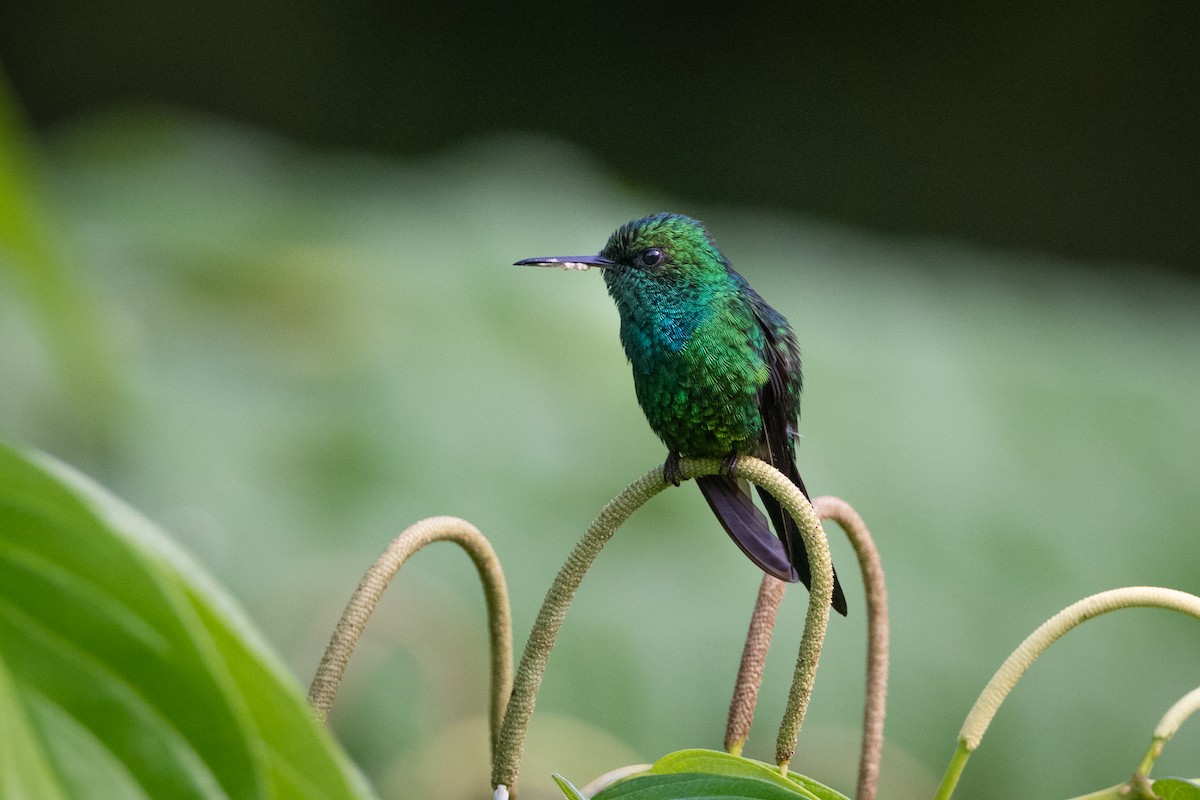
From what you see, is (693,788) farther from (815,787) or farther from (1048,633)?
(1048,633)

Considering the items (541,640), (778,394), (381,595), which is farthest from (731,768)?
(778,394)

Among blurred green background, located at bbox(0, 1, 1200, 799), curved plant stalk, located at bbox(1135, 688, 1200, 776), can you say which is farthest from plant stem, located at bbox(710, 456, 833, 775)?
blurred green background, located at bbox(0, 1, 1200, 799)

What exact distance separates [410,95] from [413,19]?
0.33m

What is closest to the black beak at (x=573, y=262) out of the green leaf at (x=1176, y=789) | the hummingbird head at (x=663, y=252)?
the hummingbird head at (x=663, y=252)

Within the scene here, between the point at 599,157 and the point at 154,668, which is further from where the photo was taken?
the point at 599,157

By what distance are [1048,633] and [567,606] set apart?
33 centimetres

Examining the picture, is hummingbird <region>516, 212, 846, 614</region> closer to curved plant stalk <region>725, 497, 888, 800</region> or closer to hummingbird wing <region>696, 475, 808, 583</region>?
hummingbird wing <region>696, 475, 808, 583</region>

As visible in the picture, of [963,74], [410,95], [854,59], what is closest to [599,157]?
[410,95]

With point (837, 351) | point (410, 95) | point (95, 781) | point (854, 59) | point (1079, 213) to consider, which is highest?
point (854, 59)

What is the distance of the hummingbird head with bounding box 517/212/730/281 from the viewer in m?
1.11

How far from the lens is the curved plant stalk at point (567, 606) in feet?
2.54

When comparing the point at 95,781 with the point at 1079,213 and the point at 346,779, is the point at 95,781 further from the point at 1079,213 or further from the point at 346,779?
the point at 1079,213

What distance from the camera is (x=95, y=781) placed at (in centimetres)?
40

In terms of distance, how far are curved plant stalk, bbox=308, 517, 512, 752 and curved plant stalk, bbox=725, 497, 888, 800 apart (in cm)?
19
